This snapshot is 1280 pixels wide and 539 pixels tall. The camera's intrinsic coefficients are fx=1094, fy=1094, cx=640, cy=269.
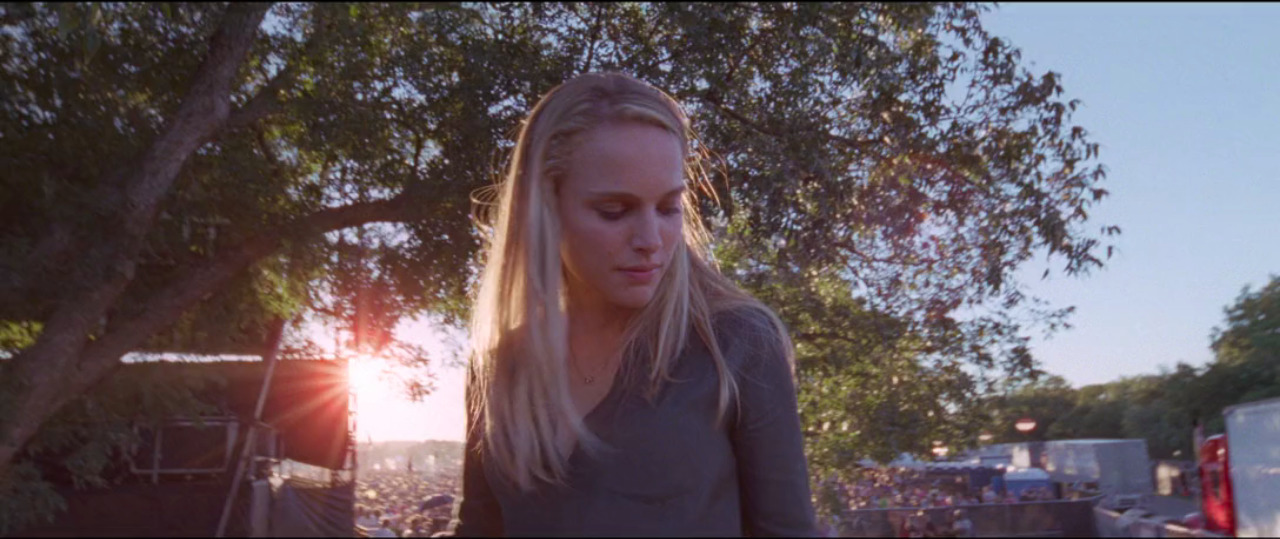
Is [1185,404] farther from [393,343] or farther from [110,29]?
[110,29]

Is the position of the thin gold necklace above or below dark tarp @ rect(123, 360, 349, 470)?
below

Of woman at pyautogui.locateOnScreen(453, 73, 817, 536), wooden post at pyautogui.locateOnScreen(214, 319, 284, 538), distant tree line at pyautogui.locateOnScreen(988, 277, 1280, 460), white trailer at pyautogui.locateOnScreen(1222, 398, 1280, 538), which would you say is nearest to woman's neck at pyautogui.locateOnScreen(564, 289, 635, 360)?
woman at pyautogui.locateOnScreen(453, 73, 817, 536)

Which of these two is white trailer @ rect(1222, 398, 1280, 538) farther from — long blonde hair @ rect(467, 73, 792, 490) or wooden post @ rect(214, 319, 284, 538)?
long blonde hair @ rect(467, 73, 792, 490)

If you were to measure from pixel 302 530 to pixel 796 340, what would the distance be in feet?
26.1

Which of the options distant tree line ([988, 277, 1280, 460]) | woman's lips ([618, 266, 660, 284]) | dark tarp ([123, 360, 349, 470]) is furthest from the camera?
distant tree line ([988, 277, 1280, 460])

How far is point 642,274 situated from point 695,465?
1.05ft

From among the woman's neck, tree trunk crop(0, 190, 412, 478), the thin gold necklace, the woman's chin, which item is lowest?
the thin gold necklace

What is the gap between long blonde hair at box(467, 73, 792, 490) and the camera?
1566mm

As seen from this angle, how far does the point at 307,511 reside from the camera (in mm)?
1705

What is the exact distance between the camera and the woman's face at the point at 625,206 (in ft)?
5.16

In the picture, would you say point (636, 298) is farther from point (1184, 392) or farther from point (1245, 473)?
point (1184, 392)

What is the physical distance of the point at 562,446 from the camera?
5.11 feet

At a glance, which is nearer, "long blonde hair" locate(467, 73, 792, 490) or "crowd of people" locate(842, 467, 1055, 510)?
"long blonde hair" locate(467, 73, 792, 490)

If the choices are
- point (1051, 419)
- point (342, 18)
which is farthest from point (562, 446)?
point (1051, 419)
